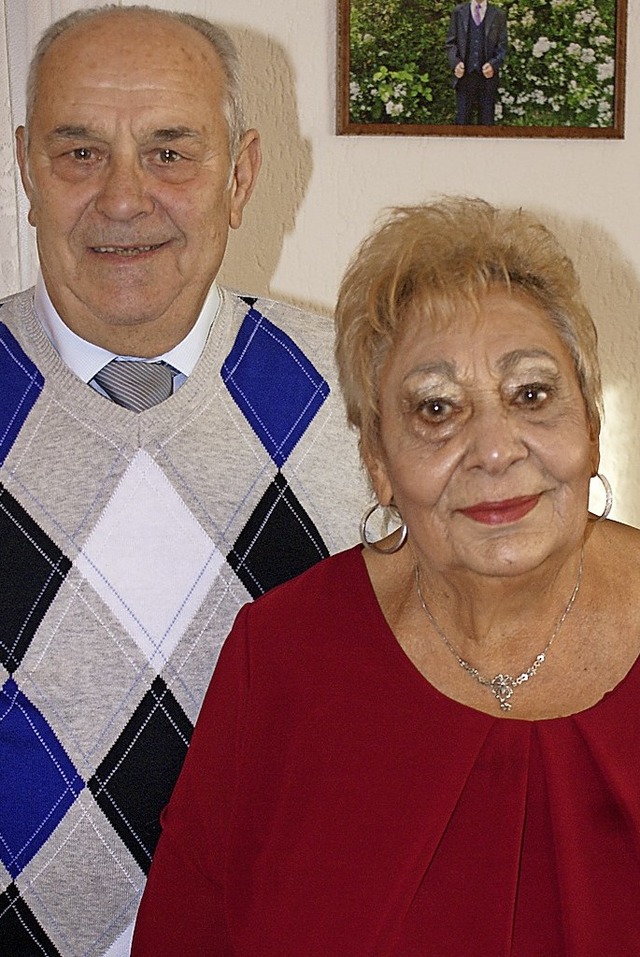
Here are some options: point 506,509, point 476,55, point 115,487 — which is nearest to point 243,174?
point 115,487

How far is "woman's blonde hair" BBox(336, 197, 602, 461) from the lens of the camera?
134cm

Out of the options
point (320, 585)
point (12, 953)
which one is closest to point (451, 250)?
point (320, 585)

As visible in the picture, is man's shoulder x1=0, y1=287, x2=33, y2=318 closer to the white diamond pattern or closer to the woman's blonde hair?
the white diamond pattern

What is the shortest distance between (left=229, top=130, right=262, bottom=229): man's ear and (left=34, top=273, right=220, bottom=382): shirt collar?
0.10m

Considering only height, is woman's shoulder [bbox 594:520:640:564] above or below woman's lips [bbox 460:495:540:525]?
below

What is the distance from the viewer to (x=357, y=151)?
2.53 meters

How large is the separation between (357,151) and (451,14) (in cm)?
32

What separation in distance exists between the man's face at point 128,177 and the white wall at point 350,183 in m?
0.72

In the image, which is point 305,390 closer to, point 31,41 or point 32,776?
point 32,776

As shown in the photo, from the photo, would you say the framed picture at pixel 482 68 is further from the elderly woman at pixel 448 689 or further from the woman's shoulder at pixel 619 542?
the woman's shoulder at pixel 619 542

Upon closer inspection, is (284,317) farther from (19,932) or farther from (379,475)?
(19,932)

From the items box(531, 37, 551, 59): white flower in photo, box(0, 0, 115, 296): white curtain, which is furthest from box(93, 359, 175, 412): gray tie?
box(531, 37, 551, 59): white flower in photo

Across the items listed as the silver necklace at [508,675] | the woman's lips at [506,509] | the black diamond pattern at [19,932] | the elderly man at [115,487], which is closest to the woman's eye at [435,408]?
the woman's lips at [506,509]

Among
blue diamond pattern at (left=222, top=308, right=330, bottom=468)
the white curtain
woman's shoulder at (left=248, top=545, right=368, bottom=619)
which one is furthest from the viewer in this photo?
the white curtain
